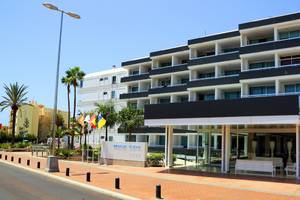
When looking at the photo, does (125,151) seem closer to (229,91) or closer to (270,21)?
(229,91)

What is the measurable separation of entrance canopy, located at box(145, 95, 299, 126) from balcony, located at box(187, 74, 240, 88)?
26.0m

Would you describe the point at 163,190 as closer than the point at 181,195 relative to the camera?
No

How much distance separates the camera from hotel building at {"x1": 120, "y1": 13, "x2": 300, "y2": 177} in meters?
24.5

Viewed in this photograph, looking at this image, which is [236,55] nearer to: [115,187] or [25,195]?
[115,187]

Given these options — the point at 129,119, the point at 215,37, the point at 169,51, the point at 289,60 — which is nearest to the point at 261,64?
the point at 289,60

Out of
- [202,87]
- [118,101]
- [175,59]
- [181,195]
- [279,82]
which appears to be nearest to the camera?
[181,195]

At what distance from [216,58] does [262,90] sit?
822 centimetres

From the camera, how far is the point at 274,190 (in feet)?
59.5

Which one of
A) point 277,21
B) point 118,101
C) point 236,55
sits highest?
point 277,21

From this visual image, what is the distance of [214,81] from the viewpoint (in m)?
54.2

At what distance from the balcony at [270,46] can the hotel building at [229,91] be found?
0.12 metres

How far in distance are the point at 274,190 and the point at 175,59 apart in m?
47.0

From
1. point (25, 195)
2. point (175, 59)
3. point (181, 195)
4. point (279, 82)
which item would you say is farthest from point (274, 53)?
point (25, 195)

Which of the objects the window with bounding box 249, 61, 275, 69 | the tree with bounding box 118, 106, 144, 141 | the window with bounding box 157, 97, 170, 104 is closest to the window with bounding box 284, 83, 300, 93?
the window with bounding box 249, 61, 275, 69
